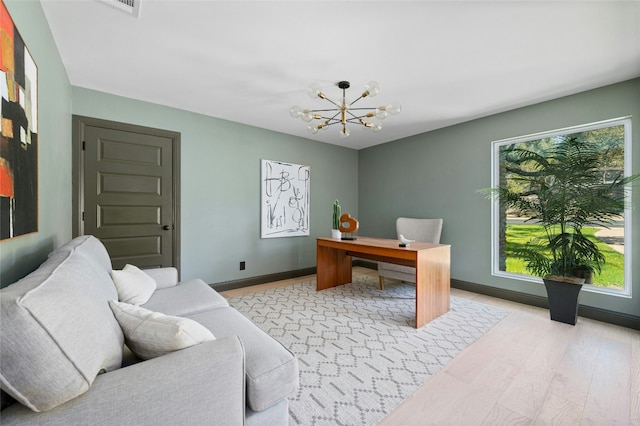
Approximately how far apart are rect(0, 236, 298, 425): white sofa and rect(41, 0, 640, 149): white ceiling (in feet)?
5.41

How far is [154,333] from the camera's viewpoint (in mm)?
1009

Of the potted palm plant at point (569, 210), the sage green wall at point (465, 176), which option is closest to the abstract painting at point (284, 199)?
the sage green wall at point (465, 176)

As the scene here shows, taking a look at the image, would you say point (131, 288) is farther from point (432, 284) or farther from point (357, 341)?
point (432, 284)

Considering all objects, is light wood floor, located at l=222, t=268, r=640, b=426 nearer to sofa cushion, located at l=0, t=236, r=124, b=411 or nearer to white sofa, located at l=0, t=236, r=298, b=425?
white sofa, located at l=0, t=236, r=298, b=425

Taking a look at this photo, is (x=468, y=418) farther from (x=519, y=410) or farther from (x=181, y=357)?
(x=181, y=357)

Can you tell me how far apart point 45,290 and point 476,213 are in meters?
4.01

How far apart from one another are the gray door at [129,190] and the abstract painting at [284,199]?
1.21 meters

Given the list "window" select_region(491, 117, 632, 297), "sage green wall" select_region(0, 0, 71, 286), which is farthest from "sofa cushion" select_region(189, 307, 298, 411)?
"window" select_region(491, 117, 632, 297)

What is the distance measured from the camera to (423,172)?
416cm

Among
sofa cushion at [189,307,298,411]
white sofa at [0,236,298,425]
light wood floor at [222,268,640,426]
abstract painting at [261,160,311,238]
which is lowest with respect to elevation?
light wood floor at [222,268,640,426]

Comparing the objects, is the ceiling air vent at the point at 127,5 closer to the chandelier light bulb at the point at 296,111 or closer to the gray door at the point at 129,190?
the chandelier light bulb at the point at 296,111

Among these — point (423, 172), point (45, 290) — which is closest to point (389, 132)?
point (423, 172)

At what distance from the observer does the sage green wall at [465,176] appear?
2582 millimetres

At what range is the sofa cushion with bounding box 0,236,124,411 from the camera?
0.65 meters
